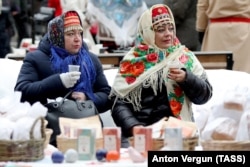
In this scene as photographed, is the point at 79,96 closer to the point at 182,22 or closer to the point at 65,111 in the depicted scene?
the point at 65,111

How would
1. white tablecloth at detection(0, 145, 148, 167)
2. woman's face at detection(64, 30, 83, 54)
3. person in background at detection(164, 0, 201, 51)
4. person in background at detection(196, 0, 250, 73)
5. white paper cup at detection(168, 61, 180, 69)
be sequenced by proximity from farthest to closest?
1. person in background at detection(164, 0, 201, 51)
2. person in background at detection(196, 0, 250, 73)
3. woman's face at detection(64, 30, 83, 54)
4. white paper cup at detection(168, 61, 180, 69)
5. white tablecloth at detection(0, 145, 148, 167)

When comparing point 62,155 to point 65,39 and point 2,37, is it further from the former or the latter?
point 2,37

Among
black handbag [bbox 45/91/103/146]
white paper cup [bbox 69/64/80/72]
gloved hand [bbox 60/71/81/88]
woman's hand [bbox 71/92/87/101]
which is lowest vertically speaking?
black handbag [bbox 45/91/103/146]

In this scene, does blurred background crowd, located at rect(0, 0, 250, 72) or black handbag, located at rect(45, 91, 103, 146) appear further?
blurred background crowd, located at rect(0, 0, 250, 72)

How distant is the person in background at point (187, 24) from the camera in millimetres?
12266

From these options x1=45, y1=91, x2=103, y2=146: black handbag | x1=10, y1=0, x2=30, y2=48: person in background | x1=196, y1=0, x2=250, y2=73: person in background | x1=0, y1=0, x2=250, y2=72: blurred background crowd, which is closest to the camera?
x1=45, y1=91, x2=103, y2=146: black handbag

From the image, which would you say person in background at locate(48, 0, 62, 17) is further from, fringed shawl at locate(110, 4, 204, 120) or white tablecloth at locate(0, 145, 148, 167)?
white tablecloth at locate(0, 145, 148, 167)

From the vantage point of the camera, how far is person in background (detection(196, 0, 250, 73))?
1122 cm

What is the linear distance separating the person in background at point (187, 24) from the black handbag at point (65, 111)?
4.88 meters

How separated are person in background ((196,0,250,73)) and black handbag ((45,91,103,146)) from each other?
398 cm

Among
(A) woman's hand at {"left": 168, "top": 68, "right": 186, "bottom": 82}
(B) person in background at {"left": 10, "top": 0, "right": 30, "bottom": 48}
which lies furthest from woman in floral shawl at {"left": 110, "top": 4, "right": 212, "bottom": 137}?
(B) person in background at {"left": 10, "top": 0, "right": 30, "bottom": 48}

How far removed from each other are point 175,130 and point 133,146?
30 cm

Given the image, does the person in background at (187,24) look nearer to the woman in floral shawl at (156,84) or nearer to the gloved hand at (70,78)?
the woman in floral shawl at (156,84)

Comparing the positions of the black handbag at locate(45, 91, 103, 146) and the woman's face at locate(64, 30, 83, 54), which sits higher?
the woman's face at locate(64, 30, 83, 54)
